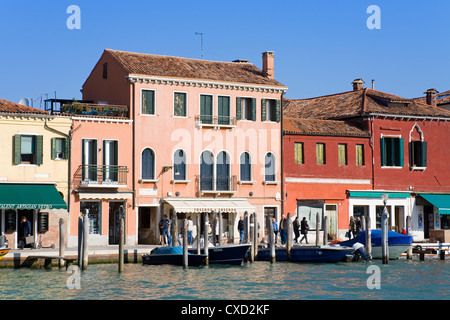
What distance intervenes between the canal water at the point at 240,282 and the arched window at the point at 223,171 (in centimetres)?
741

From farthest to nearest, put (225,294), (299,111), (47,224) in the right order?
(299,111), (47,224), (225,294)

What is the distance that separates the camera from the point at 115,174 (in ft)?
118

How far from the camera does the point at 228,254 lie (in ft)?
102

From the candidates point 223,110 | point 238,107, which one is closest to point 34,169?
point 223,110

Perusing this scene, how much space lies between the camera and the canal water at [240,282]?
23.2 metres

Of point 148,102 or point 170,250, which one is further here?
point 148,102

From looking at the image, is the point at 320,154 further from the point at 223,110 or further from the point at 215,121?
the point at 215,121

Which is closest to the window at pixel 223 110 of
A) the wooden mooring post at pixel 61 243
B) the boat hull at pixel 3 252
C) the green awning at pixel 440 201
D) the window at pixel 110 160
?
the window at pixel 110 160

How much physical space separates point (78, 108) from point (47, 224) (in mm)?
5162

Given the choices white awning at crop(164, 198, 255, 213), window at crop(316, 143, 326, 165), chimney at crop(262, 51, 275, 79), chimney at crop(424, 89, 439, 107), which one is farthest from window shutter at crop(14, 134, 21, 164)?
chimney at crop(424, 89, 439, 107)

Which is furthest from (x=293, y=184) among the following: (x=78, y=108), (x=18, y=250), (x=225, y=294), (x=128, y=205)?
(x=225, y=294)

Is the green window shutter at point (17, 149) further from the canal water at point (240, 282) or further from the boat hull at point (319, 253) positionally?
the boat hull at point (319, 253)

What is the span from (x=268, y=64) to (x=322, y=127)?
13.5 feet
